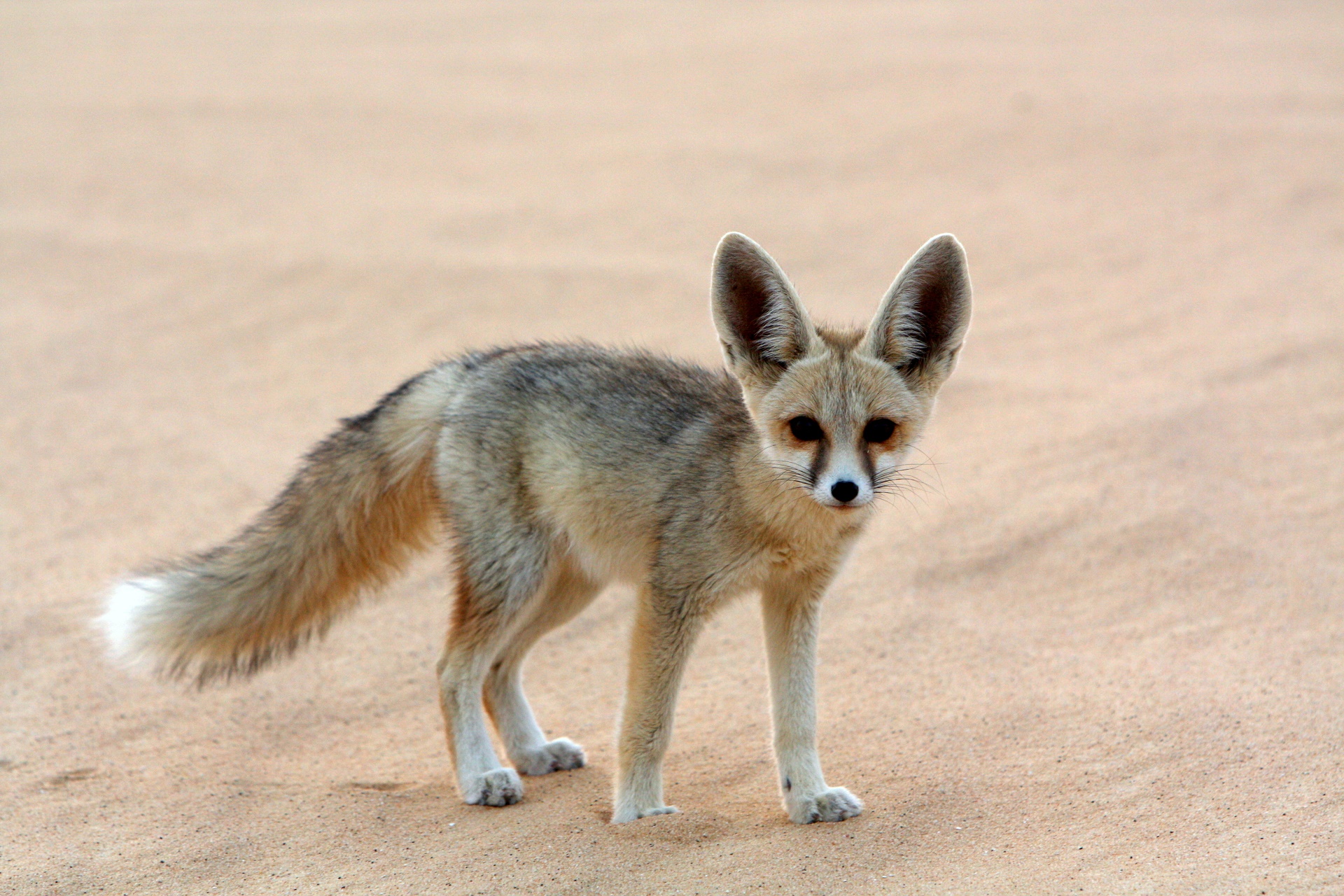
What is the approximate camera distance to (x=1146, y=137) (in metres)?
11.6

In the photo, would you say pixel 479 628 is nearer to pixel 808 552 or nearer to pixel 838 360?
pixel 808 552

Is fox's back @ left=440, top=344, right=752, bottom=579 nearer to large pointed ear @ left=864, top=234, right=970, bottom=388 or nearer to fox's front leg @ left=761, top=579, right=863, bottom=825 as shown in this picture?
fox's front leg @ left=761, top=579, right=863, bottom=825

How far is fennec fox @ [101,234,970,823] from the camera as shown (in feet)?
13.3

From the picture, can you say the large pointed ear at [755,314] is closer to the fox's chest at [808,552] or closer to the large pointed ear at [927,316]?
the large pointed ear at [927,316]

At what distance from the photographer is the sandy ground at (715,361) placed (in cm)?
398

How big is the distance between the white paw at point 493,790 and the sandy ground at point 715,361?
0.25 feet

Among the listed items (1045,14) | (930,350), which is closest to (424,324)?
(930,350)

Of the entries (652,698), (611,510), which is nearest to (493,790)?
(652,698)

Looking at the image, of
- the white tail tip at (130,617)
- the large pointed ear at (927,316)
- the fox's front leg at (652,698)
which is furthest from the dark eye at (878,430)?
the white tail tip at (130,617)

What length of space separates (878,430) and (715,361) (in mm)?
4683

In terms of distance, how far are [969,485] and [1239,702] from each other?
2384 millimetres

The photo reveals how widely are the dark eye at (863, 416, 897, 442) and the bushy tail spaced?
1.59 m

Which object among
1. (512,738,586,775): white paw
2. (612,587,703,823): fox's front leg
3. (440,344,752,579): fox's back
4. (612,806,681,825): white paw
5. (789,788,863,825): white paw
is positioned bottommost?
(512,738,586,775): white paw

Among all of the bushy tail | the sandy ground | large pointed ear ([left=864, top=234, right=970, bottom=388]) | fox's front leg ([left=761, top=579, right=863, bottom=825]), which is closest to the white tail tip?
the bushy tail
